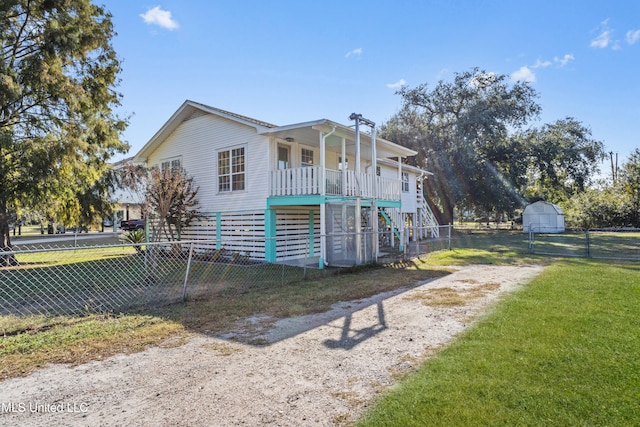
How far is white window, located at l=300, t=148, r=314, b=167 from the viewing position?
46.8 ft

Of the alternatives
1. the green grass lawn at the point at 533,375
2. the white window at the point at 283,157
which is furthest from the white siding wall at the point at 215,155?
the green grass lawn at the point at 533,375

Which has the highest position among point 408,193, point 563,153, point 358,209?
point 563,153

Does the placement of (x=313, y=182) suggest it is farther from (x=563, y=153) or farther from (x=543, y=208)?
(x=563, y=153)

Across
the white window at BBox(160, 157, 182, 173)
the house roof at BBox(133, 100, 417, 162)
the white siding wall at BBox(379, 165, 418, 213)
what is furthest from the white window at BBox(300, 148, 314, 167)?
the white siding wall at BBox(379, 165, 418, 213)

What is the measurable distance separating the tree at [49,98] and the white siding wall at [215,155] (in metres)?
3.09

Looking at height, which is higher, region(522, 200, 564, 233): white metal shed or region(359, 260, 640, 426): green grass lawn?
region(522, 200, 564, 233): white metal shed

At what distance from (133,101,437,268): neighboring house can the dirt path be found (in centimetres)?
589

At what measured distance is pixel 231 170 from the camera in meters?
14.0

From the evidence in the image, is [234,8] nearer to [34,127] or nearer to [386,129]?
[34,127]

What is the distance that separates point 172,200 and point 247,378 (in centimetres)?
1185

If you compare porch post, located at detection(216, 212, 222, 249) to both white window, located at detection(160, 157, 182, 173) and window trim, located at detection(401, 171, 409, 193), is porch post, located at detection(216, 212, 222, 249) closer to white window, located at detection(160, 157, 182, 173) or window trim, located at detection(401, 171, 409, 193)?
white window, located at detection(160, 157, 182, 173)

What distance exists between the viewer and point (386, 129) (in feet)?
105

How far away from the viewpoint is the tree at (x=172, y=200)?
13430mm

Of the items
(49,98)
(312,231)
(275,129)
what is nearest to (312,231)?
(312,231)
